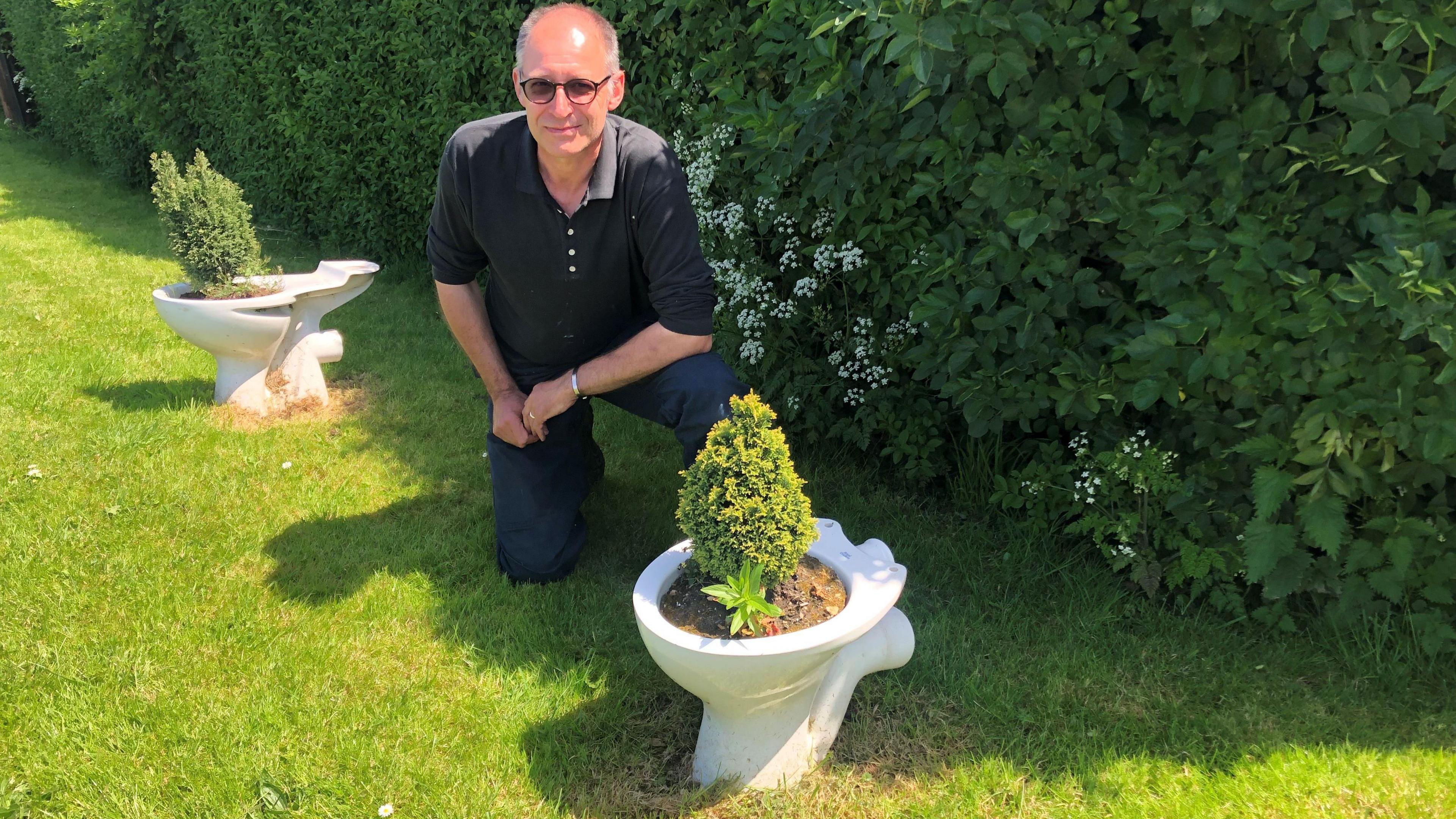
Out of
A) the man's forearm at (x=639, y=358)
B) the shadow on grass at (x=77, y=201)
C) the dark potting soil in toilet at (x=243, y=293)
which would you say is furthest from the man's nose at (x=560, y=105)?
the shadow on grass at (x=77, y=201)

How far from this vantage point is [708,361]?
2926 mm

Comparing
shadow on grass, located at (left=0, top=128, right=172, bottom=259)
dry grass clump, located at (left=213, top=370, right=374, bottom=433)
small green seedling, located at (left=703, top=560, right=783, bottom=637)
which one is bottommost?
shadow on grass, located at (left=0, top=128, right=172, bottom=259)

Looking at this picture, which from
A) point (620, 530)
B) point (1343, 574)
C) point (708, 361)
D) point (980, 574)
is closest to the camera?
point (1343, 574)

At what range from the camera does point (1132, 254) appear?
8.45ft

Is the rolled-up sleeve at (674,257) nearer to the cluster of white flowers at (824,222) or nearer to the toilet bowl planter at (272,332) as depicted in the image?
the cluster of white flowers at (824,222)

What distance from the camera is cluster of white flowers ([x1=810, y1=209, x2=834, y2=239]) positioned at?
134 inches

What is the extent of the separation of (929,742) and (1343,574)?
1236 millimetres

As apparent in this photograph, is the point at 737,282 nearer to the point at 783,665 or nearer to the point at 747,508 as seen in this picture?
the point at 747,508

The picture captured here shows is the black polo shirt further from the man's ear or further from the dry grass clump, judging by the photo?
the dry grass clump

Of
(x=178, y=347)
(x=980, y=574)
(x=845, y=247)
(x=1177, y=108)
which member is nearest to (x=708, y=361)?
(x=845, y=247)

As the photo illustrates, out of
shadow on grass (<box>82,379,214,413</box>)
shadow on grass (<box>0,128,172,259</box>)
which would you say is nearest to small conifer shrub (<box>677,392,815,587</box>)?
shadow on grass (<box>82,379,214,413</box>)

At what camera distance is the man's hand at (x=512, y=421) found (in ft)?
10.3

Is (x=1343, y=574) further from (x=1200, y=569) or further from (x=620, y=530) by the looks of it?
(x=620, y=530)

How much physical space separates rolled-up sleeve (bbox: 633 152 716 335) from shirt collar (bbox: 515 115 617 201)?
0.37 ft
